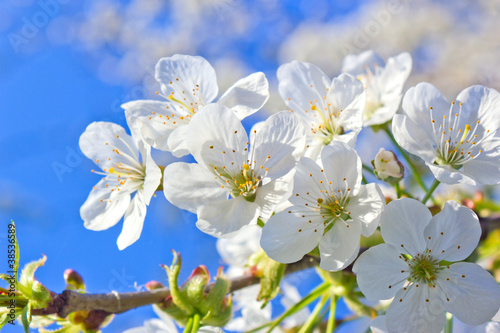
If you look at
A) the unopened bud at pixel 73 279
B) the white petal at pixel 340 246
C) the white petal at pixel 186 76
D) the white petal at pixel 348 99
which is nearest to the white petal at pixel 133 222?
the unopened bud at pixel 73 279

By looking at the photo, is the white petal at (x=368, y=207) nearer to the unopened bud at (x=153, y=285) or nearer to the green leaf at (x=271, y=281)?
the green leaf at (x=271, y=281)

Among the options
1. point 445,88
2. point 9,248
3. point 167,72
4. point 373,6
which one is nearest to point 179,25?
point 373,6

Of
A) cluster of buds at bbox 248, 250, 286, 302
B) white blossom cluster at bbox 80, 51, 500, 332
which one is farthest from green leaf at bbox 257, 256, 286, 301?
white blossom cluster at bbox 80, 51, 500, 332

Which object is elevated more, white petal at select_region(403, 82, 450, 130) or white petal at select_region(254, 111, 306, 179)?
white petal at select_region(254, 111, 306, 179)

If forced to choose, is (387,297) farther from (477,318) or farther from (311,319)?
(311,319)

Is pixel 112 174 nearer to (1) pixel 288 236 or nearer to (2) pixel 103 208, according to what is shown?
(2) pixel 103 208

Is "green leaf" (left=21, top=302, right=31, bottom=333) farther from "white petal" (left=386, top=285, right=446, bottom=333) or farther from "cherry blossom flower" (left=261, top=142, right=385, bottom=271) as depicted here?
"white petal" (left=386, top=285, right=446, bottom=333)
